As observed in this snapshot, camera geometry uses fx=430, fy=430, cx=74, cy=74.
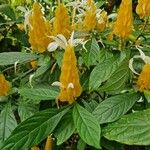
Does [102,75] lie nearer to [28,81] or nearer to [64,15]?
[64,15]

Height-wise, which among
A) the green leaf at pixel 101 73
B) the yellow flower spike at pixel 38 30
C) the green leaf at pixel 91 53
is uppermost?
the yellow flower spike at pixel 38 30

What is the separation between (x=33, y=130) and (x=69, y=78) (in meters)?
0.19

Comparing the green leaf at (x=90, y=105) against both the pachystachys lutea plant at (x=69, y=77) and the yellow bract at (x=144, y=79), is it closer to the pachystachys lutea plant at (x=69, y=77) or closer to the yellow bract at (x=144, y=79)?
the pachystachys lutea plant at (x=69, y=77)

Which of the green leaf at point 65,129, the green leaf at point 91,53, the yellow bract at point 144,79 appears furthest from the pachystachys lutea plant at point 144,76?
the green leaf at point 65,129

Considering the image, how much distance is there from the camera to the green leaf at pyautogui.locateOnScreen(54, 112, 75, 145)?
49.3 inches

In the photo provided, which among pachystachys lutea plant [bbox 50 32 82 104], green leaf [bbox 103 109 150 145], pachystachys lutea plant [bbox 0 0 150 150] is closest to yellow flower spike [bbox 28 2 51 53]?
pachystachys lutea plant [bbox 0 0 150 150]

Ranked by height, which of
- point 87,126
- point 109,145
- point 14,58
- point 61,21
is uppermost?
point 61,21

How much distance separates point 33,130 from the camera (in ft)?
4.13

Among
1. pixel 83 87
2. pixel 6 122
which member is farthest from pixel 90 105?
pixel 6 122

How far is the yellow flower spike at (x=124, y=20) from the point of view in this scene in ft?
4.60

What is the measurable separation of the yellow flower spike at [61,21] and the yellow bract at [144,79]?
0.33 metres

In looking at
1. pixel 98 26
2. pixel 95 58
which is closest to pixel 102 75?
pixel 95 58

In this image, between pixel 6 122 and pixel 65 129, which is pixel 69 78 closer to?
pixel 65 129

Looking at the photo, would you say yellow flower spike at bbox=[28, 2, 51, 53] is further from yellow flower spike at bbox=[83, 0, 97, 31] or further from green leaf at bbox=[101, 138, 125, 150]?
green leaf at bbox=[101, 138, 125, 150]
